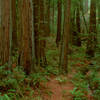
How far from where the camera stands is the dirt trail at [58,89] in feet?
19.1

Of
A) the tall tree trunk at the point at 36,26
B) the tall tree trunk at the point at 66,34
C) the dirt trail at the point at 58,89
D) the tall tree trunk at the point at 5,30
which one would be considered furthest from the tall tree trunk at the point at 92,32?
the tall tree trunk at the point at 5,30

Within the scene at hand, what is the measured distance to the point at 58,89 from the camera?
6664 millimetres

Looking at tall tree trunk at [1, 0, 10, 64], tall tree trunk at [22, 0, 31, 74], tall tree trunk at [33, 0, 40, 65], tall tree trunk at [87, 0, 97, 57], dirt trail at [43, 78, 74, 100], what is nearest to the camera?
dirt trail at [43, 78, 74, 100]

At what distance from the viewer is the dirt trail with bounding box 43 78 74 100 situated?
5.84m

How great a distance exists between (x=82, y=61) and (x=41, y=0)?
630 centimetres

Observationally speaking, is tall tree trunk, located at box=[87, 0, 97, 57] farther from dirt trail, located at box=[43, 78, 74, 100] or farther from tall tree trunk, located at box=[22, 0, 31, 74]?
tall tree trunk, located at box=[22, 0, 31, 74]

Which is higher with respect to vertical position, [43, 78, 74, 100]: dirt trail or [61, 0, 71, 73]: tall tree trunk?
[61, 0, 71, 73]: tall tree trunk

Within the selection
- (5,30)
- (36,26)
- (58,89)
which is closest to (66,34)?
(36,26)

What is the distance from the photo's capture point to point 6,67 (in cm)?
593

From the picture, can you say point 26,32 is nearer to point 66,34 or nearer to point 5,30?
point 5,30

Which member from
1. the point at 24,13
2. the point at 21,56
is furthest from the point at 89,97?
the point at 24,13

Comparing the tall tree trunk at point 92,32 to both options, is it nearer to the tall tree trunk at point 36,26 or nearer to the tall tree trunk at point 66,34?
the tall tree trunk at point 66,34

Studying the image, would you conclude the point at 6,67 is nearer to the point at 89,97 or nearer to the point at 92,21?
the point at 89,97

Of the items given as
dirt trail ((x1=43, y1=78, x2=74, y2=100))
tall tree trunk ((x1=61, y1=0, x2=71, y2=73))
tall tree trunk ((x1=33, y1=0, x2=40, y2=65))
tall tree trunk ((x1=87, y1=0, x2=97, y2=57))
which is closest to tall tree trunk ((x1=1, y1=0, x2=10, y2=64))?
tall tree trunk ((x1=33, y1=0, x2=40, y2=65))
